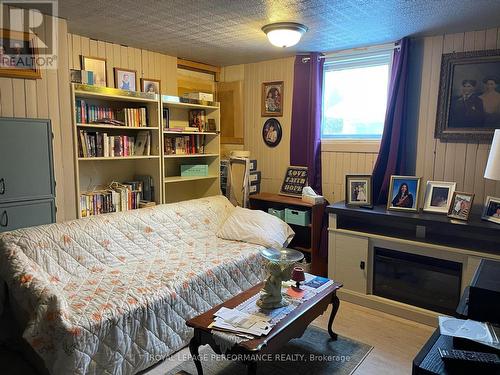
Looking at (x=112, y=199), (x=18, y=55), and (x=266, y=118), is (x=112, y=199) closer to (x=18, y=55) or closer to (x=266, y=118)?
(x=18, y=55)

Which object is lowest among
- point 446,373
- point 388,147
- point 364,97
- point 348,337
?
point 348,337

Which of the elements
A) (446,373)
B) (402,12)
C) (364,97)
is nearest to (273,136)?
(364,97)

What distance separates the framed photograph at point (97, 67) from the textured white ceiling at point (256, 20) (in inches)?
7.9

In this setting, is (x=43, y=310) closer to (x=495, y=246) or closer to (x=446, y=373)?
(x=446, y=373)

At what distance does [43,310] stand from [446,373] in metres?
1.81

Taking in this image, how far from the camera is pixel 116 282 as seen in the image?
2.36 m

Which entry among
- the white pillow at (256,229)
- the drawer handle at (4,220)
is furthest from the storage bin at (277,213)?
the drawer handle at (4,220)

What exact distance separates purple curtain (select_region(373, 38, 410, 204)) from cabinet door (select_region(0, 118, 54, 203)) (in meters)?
2.68

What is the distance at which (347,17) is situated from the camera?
2586 millimetres

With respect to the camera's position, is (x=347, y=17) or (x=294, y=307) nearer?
(x=294, y=307)

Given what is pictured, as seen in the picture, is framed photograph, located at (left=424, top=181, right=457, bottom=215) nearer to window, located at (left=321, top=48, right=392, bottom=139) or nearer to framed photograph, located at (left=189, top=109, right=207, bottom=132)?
window, located at (left=321, top=48, right=392, bottom=139)

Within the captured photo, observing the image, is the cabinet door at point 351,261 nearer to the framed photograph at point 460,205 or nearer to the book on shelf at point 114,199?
the framed photograph at point 460,205

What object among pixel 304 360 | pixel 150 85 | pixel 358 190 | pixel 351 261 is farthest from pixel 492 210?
pixel 150 85

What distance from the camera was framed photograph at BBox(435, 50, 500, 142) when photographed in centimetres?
282
